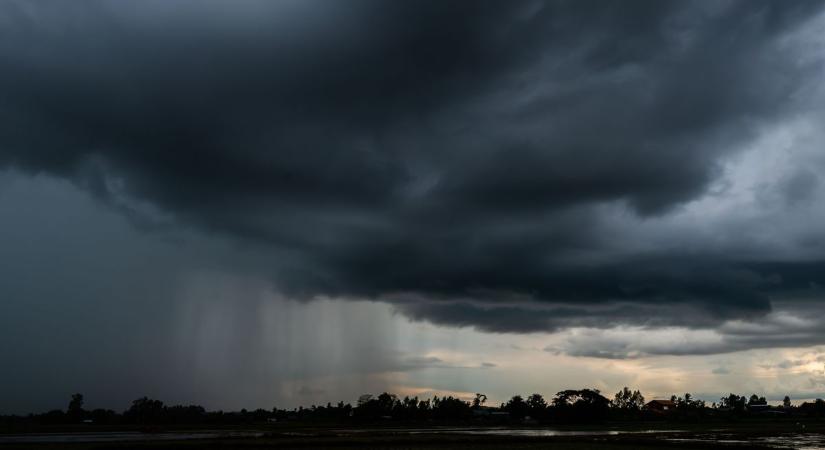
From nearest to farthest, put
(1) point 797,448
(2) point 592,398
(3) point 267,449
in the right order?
(1) point 797,448
(3) point 267,449
(2) point 592,398

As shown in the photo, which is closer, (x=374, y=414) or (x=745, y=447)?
(x=745, y=447)

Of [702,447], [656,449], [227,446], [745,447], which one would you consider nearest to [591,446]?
[656,449]

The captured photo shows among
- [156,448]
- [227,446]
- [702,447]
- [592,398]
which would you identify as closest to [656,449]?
[702,447]

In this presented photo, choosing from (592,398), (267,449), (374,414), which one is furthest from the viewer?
(374,414)

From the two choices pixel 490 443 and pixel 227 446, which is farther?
pixel 490 443

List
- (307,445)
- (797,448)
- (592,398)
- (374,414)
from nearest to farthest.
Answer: (797,448) < (307,445) < (592,398) < (374,414)

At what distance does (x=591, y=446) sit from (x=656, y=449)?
269 inches

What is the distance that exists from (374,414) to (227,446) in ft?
438

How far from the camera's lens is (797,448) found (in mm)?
63344

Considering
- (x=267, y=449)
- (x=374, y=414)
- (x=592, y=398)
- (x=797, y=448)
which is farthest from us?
(x=374, y=414)

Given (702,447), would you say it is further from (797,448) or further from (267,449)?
(267,449)

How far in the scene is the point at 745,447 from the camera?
65188mm

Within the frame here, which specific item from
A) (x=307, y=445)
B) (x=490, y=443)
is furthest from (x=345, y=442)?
(x=490, y=443)

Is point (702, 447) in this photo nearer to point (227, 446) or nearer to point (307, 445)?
point (307, 445)
